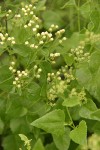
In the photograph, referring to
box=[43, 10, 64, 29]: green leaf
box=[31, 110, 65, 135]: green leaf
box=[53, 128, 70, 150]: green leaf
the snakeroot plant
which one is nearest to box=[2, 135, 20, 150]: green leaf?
the snakeroot plant

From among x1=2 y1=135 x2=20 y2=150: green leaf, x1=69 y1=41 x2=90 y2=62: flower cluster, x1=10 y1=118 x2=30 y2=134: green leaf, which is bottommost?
x1=2 y1=135 x2=20 y2=150: green leaf

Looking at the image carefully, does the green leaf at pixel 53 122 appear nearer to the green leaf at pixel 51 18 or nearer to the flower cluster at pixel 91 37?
the flower cluster at pixel 91 37

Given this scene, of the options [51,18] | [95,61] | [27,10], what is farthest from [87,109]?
[51,18]

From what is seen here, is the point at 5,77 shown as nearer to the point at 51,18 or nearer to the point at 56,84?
the point at 56,84

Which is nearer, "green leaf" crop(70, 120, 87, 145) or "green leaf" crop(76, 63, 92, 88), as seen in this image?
"green leaf" crop(70, 120, 87, 145)

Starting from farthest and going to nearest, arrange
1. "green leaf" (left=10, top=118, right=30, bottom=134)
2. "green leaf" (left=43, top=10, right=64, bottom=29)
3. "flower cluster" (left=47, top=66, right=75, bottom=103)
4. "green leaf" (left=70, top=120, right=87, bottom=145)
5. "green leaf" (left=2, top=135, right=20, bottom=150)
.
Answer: "green leaf" (left=43, top=10, right=64, bottom=29) → "green leaf" (left=2, top=135, right=20, bottom=150) → "green leaf" (left=10, top=118, right=30, bottom=134) → "flower cluster" (left=47, top=66, right=75, bottom=103) → "green leaf" (left=70, top=120, right=87, bottom=145)

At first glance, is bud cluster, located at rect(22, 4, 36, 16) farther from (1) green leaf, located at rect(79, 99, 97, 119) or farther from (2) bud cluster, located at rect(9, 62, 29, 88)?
(1) green leaf, located at rect(79, 99, 97, 119)

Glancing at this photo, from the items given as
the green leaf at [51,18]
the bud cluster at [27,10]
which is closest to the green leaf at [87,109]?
the bud cluster at [27,10]

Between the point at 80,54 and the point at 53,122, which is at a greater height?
the point at 80,54

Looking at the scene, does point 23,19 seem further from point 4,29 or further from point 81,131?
point 81,131
